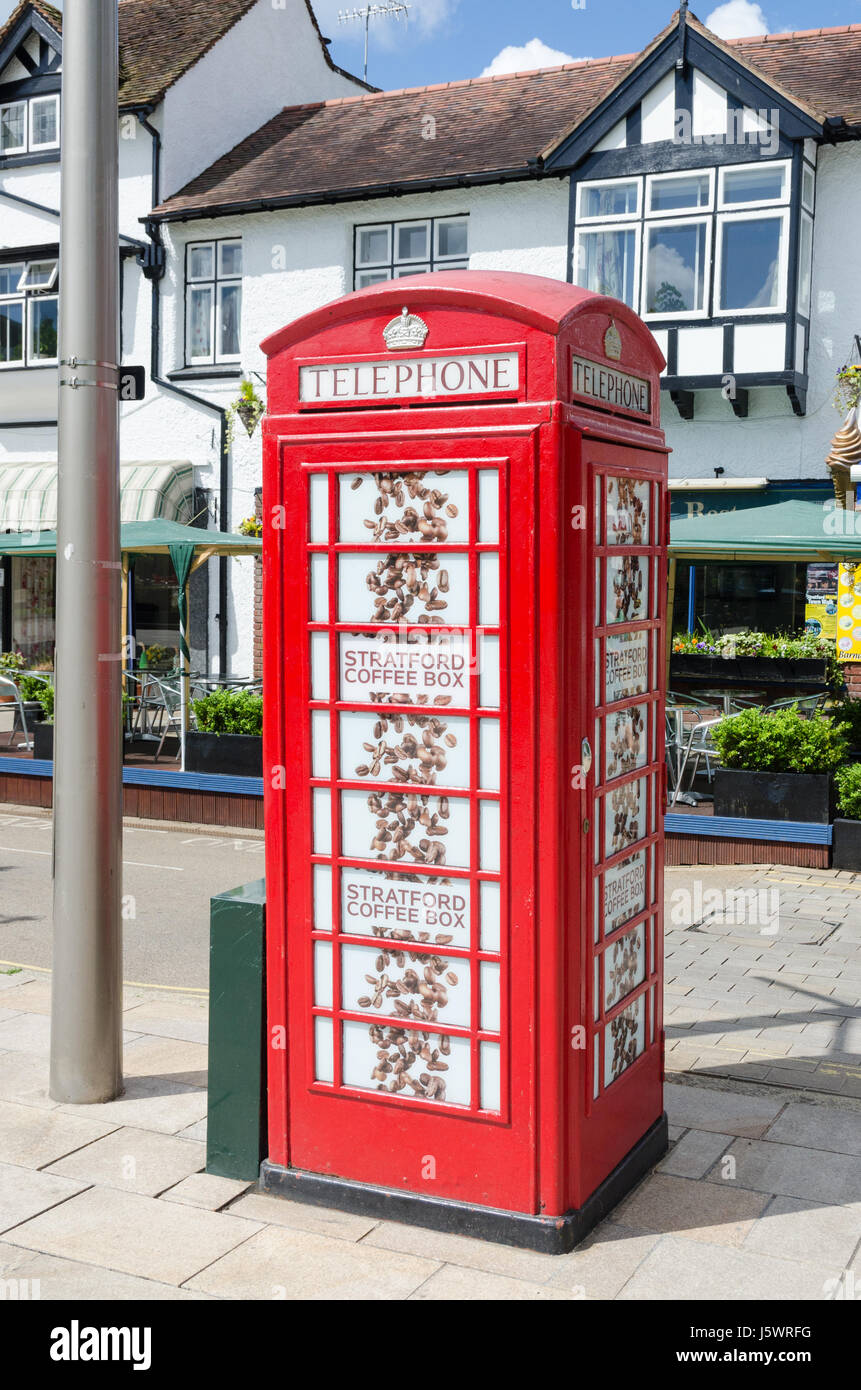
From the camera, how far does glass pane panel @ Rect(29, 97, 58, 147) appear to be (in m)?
23.2

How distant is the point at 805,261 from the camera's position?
58.3 feet

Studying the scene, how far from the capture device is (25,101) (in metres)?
23.3

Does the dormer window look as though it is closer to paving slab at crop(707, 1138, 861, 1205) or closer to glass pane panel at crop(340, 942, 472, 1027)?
glass pane panel at crop(340, 942, 472, 1027)

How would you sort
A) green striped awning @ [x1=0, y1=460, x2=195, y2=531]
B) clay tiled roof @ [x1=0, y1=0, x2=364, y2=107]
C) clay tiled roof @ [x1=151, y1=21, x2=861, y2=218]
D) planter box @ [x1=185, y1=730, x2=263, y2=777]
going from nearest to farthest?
planter box @ [x1=185, y1=730, x2=263, y2=777]
clay tiled roof @ [x1=151, y1=21, x2=861, y2=218]
green striped awning @ [x1=0, y1=460, x2=195, y2=531]
clay tiled roof @ [x1=0, y1=0, x2=364, y2=107]

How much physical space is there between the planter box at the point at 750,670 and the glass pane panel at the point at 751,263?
16.7 ft

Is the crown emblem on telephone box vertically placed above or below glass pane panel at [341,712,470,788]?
above

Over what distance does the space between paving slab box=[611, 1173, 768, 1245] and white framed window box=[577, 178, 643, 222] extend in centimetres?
1608

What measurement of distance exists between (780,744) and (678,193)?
10.3 meters

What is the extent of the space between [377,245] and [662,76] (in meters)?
4.96

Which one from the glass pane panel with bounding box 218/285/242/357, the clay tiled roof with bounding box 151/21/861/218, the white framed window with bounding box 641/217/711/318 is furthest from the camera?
the glass pane panel with bounding box 218/285/242/357

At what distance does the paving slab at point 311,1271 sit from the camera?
4.11m

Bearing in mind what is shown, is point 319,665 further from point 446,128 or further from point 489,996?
point 446,128

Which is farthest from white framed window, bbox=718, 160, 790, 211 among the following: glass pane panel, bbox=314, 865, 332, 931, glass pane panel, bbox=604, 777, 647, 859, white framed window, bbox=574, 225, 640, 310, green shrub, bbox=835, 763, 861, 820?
glass pane panel, bbox=314, 865, 332, 931

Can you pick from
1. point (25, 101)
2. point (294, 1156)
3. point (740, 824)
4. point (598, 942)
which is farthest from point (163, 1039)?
point (25, 101)
